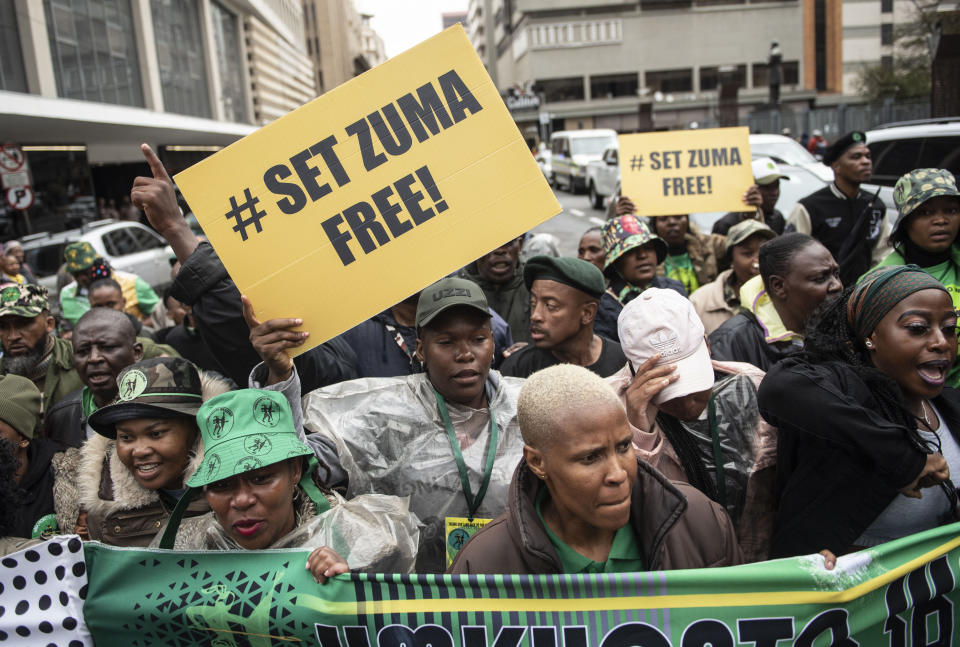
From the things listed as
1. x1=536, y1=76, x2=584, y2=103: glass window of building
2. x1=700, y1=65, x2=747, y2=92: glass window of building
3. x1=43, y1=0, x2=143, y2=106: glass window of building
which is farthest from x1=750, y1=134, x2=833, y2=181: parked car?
x1=700, y1=65, x2=747, y2=92: glass window of building

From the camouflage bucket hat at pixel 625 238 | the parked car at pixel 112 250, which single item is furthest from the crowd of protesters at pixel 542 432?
the parked car at pixel 112 250

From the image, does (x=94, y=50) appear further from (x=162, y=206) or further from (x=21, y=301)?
(x=162, y=206)

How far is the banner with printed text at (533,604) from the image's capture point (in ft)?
6.38

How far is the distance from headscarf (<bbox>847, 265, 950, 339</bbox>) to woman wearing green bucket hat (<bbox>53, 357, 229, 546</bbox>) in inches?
86.0

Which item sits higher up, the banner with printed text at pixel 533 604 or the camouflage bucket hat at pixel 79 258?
the camouflage bucket hat at pixel 79 258

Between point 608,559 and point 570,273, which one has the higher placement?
point 570,273

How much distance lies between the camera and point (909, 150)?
8695 mm

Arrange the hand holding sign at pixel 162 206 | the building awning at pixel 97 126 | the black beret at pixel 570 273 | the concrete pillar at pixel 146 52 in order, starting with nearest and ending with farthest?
the hand holding sign at pixel 162 206 → the black beret at pixel 570 273 → the building awning at pixel 97 126 → the concrete pillar at pixel 146 52

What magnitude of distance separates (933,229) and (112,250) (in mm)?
12017

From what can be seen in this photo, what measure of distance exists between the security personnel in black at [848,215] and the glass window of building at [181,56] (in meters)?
24.9

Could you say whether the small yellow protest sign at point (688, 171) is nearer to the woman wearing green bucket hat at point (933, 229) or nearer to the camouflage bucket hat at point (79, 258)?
the woman wearing green bucket hat at point (933, 229)

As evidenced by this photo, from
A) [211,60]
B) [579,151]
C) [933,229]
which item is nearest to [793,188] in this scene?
[933,229]

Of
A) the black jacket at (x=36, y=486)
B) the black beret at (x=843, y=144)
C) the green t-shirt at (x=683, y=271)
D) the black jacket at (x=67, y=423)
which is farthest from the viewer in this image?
the green t-shirt at (x=683, y=271)

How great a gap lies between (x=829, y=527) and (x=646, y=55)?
2593 inches
